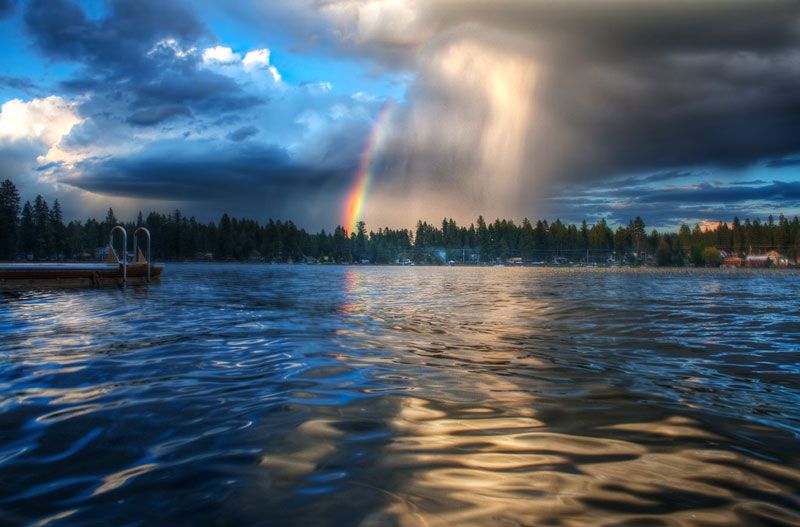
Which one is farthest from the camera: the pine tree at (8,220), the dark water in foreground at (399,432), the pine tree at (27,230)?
the pine tree at (27,230)

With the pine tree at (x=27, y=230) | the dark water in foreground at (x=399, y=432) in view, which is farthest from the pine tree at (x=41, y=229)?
the dark water in foreground at (x=399, y=432)

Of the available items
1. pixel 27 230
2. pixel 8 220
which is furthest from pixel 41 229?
pixel 8 220

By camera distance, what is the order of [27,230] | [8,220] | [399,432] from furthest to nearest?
[27,230]
[8,220]
[399,432]

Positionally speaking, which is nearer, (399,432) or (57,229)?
(399,432)

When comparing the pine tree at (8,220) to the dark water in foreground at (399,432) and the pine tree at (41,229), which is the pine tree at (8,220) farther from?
the dark water in foreground at (399,432)

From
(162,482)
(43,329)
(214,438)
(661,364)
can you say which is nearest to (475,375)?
(661,364)

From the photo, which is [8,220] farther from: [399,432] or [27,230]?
[399,432]

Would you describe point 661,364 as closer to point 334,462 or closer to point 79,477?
point 334,462

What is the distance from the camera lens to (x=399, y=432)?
6.35 metres

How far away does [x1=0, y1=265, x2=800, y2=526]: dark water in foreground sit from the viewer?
4305mm

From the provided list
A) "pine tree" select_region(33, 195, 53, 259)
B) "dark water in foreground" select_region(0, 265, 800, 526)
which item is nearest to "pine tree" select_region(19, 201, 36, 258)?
"pine tree" select_region(33, 195, 53, 259)

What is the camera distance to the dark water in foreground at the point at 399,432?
169 inches

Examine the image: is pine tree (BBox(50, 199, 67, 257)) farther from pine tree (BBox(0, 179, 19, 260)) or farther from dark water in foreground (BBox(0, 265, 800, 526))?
dark water in foreground (BBox(0, 265, 800, 526))

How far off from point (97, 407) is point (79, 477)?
287 centimetres
